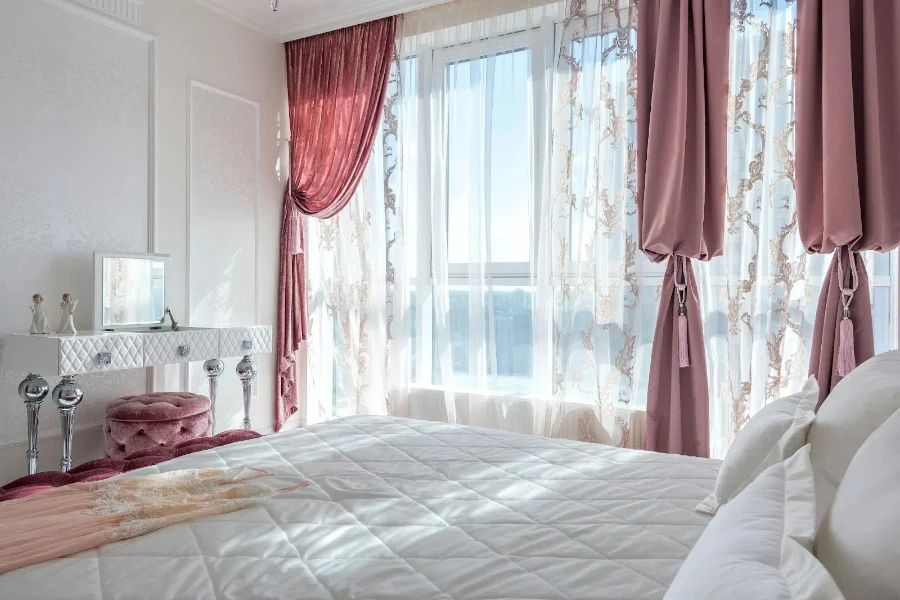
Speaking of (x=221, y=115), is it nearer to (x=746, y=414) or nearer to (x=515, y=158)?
(x=515, y=158)

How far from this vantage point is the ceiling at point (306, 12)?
383cm

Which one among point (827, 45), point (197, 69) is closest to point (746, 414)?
point (827, 45)

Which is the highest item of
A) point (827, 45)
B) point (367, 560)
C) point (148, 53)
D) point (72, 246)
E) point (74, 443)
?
point (148, 53)

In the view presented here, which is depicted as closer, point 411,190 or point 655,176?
point 655,176

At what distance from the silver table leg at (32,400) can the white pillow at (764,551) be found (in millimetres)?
2826

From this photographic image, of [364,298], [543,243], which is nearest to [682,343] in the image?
[543,243]

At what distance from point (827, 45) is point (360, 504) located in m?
2.65

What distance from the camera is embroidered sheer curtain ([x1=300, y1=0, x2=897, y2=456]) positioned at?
2879mm

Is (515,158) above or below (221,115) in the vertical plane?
below

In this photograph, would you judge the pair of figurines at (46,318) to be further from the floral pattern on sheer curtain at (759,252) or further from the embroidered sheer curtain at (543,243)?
the floral pattern on sheer curtain at (759,252)

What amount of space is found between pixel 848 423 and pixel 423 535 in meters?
0.83

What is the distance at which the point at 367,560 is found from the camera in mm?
1134

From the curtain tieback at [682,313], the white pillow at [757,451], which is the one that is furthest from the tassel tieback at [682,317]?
the white pillow at [757,451]

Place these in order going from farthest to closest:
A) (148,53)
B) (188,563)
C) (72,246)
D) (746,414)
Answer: (148,53), (72,246), (746,414), (188,563)
